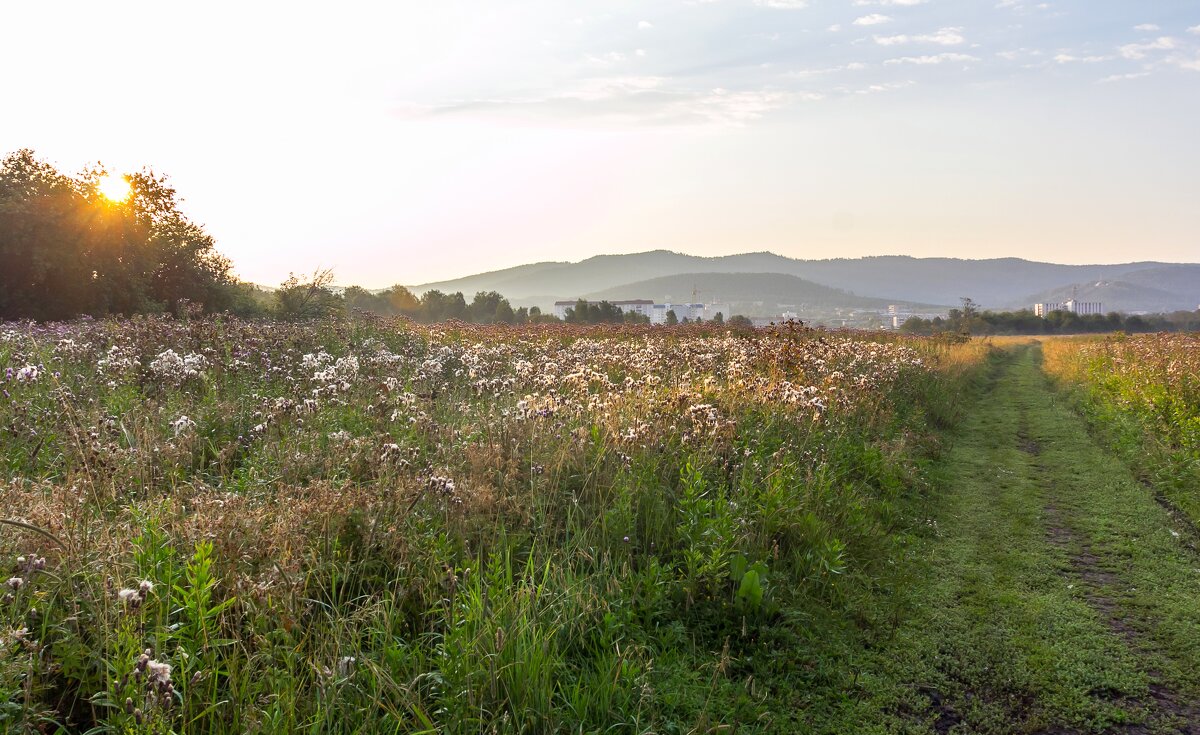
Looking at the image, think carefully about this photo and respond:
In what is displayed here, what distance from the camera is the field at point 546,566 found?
2877 mm

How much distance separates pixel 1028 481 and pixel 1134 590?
3652mm

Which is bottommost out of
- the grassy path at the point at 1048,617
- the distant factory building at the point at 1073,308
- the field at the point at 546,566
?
the grassy path at the point at 1048,617

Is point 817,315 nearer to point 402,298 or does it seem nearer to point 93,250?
point 402,298

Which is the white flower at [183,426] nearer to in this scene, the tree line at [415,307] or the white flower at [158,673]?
the white flower at [158,673]

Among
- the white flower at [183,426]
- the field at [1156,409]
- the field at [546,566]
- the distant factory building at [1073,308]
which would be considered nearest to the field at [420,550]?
the field at [546,566]

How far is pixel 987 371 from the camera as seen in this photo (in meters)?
25.2

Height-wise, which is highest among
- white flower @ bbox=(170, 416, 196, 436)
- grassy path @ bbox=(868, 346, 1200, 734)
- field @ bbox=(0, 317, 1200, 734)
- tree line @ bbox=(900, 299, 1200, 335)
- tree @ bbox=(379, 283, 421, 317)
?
tree @ bbox=(379, 283, 421, 317)

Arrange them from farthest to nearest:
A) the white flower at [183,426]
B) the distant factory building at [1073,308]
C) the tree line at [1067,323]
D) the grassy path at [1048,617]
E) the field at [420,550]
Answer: the distant factory building at [1073,308], the tree line at [1067,323], the white flower at [183,426], the grassy path at [1048,617], the field at [420,550]

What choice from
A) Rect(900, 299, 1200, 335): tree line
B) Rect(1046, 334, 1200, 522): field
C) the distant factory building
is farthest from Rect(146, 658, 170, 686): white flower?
the distant factory building

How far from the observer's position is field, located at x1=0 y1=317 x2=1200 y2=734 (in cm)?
288

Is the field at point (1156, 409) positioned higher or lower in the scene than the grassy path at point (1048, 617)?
higher

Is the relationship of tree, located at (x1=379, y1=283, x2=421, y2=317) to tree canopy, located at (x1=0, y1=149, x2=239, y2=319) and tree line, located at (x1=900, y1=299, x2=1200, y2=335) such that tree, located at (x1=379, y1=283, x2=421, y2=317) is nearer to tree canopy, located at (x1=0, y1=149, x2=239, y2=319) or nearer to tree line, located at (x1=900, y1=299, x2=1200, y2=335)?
tree canopy, located at (x1=0, y1=149, x2=239, y2=319)

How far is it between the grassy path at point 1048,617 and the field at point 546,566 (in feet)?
→ 0.09

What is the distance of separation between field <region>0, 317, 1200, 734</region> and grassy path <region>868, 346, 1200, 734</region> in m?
0.03
